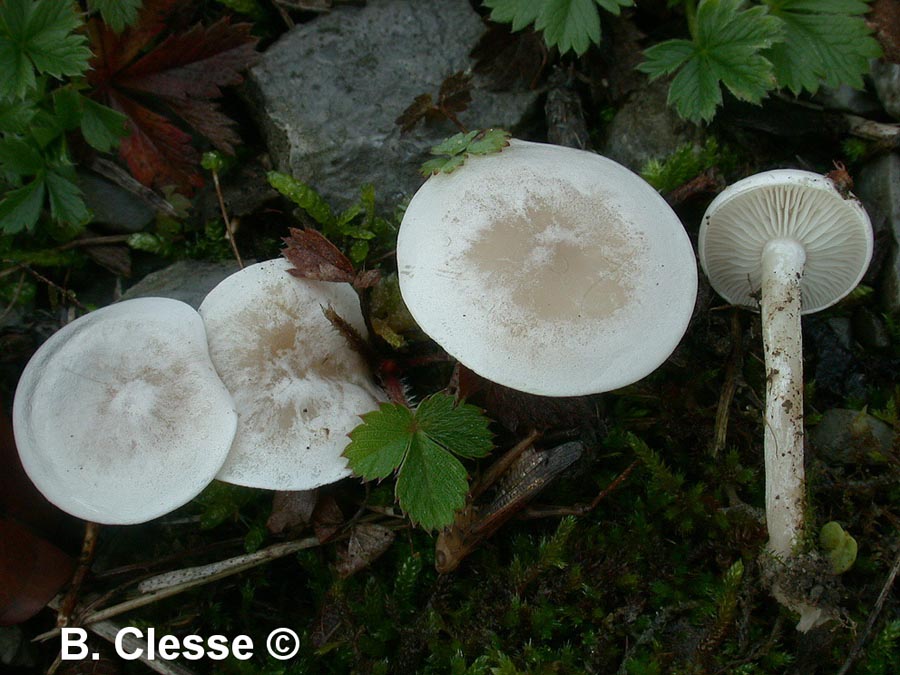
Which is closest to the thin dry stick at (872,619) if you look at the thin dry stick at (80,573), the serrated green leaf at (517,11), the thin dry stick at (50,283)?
the serrated green leaf at (517,11)

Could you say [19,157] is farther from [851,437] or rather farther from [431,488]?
[851,437]

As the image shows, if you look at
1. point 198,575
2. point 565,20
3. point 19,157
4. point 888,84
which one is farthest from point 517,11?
point 198,575

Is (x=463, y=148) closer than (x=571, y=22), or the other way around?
(x=463, y=148)

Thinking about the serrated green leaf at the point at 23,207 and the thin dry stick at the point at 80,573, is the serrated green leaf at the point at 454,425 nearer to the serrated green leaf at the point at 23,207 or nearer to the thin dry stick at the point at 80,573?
the thin dry stick at the point at 80,573

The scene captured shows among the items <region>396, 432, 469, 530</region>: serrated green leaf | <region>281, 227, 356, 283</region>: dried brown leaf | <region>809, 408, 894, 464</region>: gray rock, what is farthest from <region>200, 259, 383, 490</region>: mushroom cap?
<region>809, 408, 894, 464</region>: gray rock

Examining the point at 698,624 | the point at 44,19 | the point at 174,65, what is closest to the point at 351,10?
the point at 174,65
